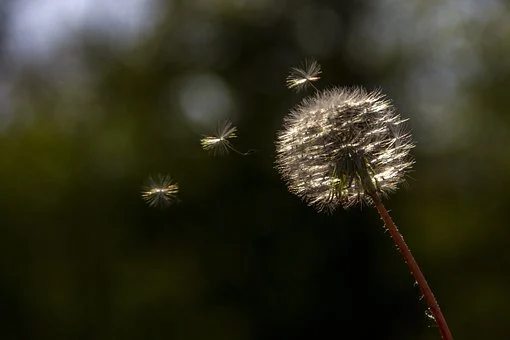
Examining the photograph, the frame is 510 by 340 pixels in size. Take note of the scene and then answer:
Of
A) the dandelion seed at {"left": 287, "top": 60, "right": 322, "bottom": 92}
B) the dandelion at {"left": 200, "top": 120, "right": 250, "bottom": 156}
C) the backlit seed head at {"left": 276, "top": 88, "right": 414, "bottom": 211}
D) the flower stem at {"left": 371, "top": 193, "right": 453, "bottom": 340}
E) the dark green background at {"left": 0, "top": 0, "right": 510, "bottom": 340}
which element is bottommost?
the flower stem at {"left": 371, "top": 193, "right": 453, "bottom": 340}

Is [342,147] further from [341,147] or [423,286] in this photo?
[423,286]

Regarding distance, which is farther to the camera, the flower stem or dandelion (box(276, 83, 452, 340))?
dandelion (box(276, 83, 452, 340))

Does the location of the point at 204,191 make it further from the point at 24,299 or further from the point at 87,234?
the point at 24,299

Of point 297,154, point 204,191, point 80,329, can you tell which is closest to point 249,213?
point 204,191

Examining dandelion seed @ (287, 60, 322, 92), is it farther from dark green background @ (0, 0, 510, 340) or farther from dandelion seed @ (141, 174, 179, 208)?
dark green background @ (0, 0, 510, 340)

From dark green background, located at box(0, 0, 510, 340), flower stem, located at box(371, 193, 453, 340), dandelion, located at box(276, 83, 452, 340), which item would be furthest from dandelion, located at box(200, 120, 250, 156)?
dark green background, located at box(0, 0, 510, 340)

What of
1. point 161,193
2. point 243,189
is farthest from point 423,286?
point 243,189

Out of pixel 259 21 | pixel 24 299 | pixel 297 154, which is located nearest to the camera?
pixel 297 154

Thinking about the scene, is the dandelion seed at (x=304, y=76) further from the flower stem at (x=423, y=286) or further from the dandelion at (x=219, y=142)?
the flower stem at (x=423, y=286)
